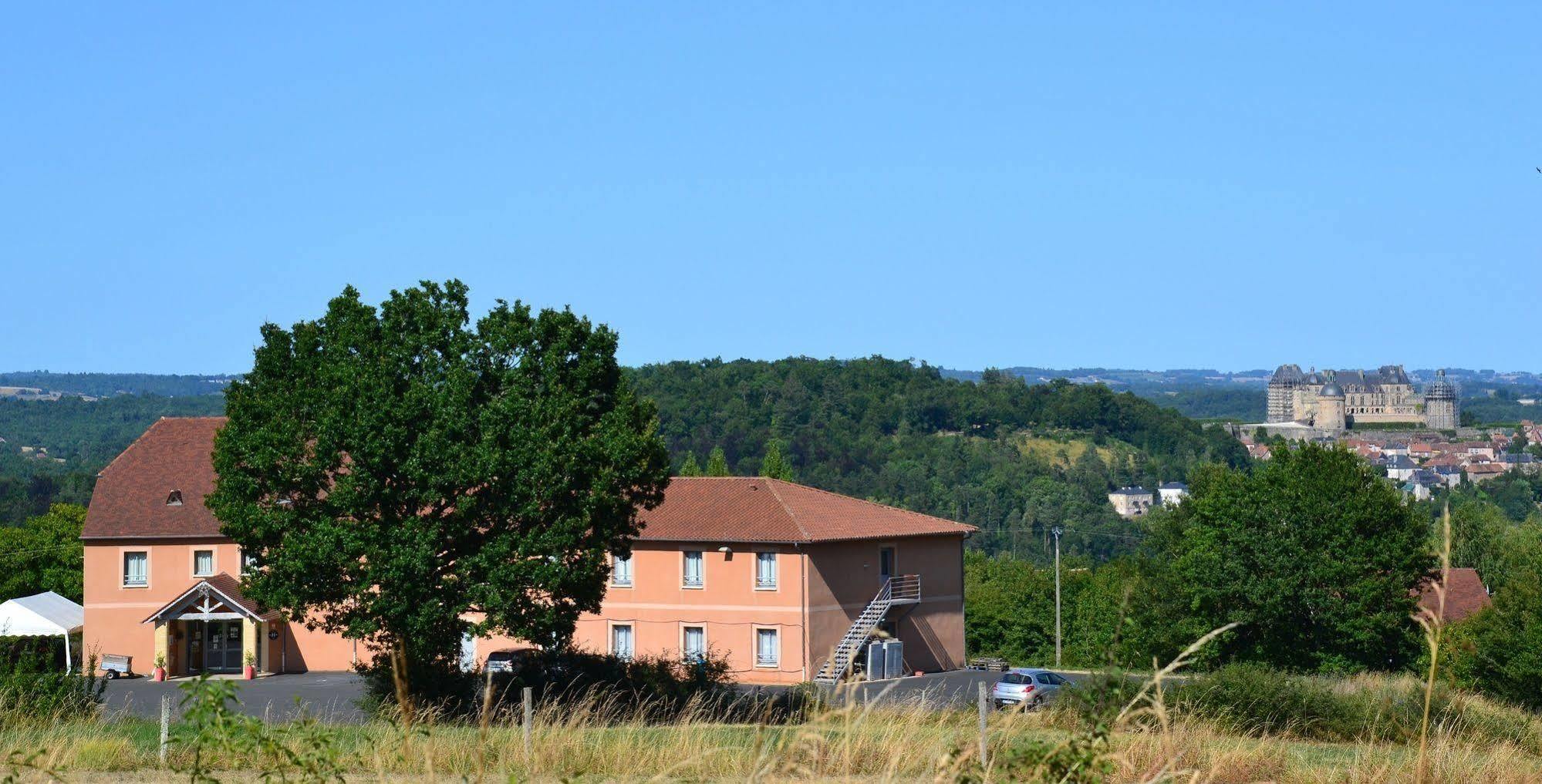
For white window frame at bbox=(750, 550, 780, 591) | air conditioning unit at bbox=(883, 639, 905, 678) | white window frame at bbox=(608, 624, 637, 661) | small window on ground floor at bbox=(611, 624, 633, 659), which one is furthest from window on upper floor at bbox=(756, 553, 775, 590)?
small window on ground floor at bbox=(611, 624, 633, 659)

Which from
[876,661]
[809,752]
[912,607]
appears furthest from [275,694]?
[809,752]

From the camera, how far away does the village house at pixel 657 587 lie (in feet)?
128

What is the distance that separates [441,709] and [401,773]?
10.1m

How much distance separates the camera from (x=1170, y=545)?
61.8 meters

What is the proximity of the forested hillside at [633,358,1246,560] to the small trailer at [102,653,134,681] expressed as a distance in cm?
9375

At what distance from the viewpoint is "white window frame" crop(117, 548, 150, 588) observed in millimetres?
39969

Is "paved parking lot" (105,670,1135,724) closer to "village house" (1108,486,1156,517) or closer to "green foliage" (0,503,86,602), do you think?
"green foliage" (0,503,86,602)

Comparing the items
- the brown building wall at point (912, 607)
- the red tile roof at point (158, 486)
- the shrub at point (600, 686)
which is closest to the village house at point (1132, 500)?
the brown building wall at point (912, 607)

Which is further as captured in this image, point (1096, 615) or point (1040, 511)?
point (1040, 511)

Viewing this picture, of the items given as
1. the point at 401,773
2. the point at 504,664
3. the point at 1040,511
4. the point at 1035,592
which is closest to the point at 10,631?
the point at 504,664

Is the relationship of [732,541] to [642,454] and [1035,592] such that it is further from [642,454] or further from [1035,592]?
[1035,592]

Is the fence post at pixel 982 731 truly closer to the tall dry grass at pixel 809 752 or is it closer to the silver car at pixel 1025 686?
the tall dry grass at pixel 809 752

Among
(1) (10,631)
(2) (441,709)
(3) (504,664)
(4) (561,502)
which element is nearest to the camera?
(2) (441,709)

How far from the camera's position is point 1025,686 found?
2950cm
